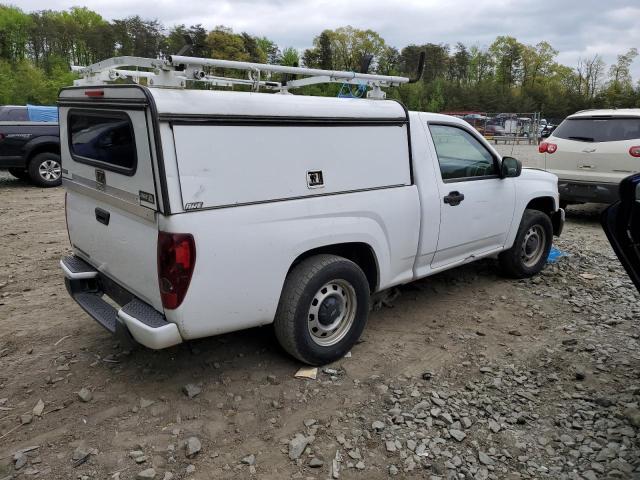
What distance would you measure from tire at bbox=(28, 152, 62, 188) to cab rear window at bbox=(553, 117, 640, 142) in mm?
10311

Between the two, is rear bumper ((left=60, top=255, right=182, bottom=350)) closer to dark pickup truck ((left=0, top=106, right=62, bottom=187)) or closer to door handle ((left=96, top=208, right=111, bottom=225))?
door handle ((left=96, top=208, right=111, bottom=225))

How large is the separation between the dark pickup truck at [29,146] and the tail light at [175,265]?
8734 millimetres

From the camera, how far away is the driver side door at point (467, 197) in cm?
436

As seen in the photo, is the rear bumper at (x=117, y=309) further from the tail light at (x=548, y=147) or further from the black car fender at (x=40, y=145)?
the black car fender at (x=40, y=145)

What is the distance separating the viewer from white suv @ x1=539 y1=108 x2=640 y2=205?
25.8ft

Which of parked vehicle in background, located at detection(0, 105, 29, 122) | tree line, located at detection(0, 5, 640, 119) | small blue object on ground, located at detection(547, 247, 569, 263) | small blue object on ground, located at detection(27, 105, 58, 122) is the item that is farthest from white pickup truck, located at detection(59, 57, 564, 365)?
tree line, located at detection(0, 5, 640, 119)

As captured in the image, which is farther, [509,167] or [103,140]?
[509,167]

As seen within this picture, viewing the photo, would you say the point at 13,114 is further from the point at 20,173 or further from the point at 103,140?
the point at 103,140

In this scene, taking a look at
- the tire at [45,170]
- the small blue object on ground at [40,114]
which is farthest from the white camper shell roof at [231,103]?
the small blue object on ground at [40,114]

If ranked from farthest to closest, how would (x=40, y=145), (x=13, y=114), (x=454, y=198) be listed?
(x=13, y=114) → (x=40, y=145) → (x=454, y=198)

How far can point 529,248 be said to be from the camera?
560cm

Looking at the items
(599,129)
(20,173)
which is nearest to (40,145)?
(20,173)

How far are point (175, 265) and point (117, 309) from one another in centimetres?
92

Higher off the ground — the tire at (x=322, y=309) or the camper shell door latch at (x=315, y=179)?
the camper shell door latch at (x=315, y=179)
